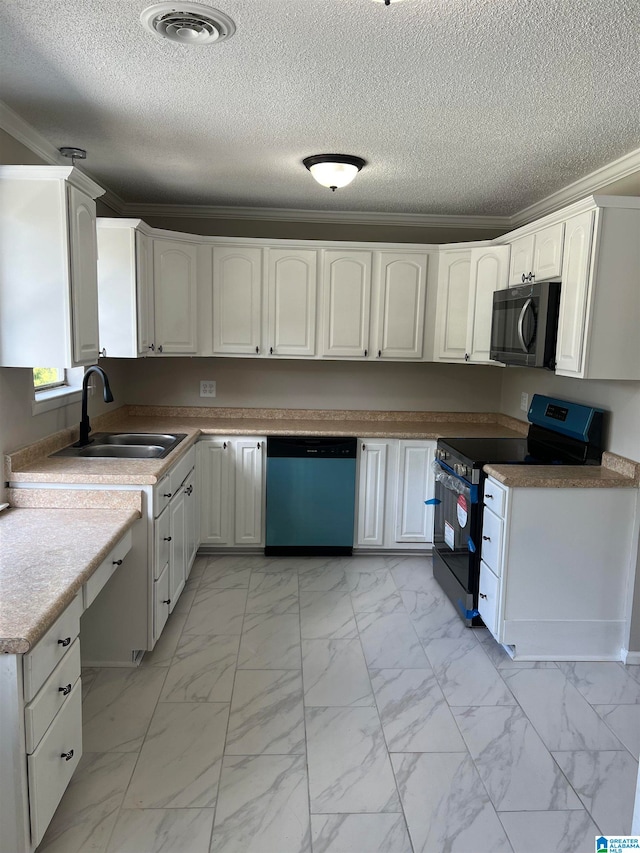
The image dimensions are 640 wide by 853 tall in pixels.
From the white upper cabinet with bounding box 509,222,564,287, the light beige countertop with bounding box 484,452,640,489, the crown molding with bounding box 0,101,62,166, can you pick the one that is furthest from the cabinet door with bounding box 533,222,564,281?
the crown molding with bounding box 0,101,62,166

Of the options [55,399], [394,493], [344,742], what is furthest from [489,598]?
[55,399]

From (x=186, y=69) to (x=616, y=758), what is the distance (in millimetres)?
2855

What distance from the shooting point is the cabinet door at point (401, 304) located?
13.4 feet

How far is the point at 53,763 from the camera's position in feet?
5.42

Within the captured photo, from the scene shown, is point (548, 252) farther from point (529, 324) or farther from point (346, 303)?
point (346, 303)

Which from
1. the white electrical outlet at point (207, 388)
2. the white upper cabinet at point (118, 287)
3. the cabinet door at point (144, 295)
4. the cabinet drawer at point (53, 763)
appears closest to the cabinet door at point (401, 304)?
the white electrical outlet at point (207, 388)

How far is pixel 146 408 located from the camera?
438cm

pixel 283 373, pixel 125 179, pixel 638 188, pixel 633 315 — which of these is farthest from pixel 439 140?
pixel 283 373

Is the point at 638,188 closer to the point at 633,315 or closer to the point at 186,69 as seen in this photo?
the point at 633,315

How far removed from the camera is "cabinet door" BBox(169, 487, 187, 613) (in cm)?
300

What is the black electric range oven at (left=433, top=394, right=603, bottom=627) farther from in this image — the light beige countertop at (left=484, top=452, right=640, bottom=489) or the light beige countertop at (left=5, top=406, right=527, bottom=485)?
the light beige countertop at (left=5, top=406, right=527, bottom=485)

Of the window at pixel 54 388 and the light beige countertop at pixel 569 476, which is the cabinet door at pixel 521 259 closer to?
the light beige countertop at pixel 569 476

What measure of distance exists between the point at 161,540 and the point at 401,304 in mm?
2321

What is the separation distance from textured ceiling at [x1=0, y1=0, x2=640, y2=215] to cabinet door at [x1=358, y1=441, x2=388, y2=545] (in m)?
1.67
